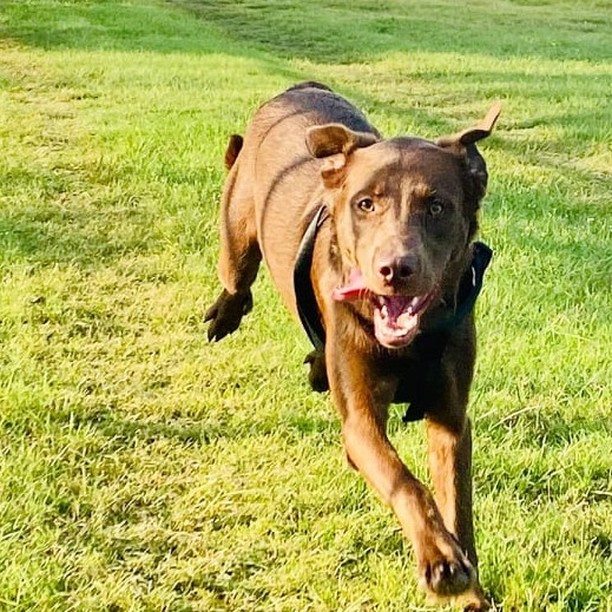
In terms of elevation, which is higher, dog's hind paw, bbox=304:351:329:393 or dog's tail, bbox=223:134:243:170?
dog's tail, bbox=223:134:243:170

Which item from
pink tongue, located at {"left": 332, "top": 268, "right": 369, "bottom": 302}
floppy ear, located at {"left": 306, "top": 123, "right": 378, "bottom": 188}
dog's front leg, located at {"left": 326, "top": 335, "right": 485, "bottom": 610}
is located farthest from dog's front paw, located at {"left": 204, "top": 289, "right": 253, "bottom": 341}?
pink tongue, located at {"left": 332, "top": 268, "right": 369, "bottom": 302}

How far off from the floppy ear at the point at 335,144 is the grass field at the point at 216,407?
41.7 inches

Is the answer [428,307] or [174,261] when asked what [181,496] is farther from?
[174,261]

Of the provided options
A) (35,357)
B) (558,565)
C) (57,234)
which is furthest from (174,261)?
(558,565)

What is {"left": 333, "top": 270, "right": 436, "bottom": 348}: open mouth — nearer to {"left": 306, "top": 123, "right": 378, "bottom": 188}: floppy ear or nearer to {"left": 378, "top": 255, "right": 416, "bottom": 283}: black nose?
{"left": 378, "top": 255, "right": 416, "bottom": 283}: black nose

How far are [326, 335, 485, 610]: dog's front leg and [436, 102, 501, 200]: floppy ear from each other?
656 mm

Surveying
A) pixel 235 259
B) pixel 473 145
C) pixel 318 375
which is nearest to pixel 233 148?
pixel 235 259

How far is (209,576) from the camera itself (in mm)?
3547

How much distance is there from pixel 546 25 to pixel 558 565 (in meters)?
24.7

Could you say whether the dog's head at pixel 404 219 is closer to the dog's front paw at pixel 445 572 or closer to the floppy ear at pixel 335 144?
the floppy ear at pixel 335 144

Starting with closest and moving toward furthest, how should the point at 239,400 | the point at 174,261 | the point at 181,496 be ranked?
the point at 181,496 < the point at 239,400 < the point at 174,261

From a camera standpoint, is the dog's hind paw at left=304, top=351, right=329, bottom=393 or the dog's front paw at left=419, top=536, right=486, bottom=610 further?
the dog's hind paw at left=304, top=351, right=329, bottom=393

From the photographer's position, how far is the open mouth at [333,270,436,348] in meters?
3.25

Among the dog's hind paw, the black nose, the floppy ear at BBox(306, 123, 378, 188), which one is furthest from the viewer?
the dog's hind paw
